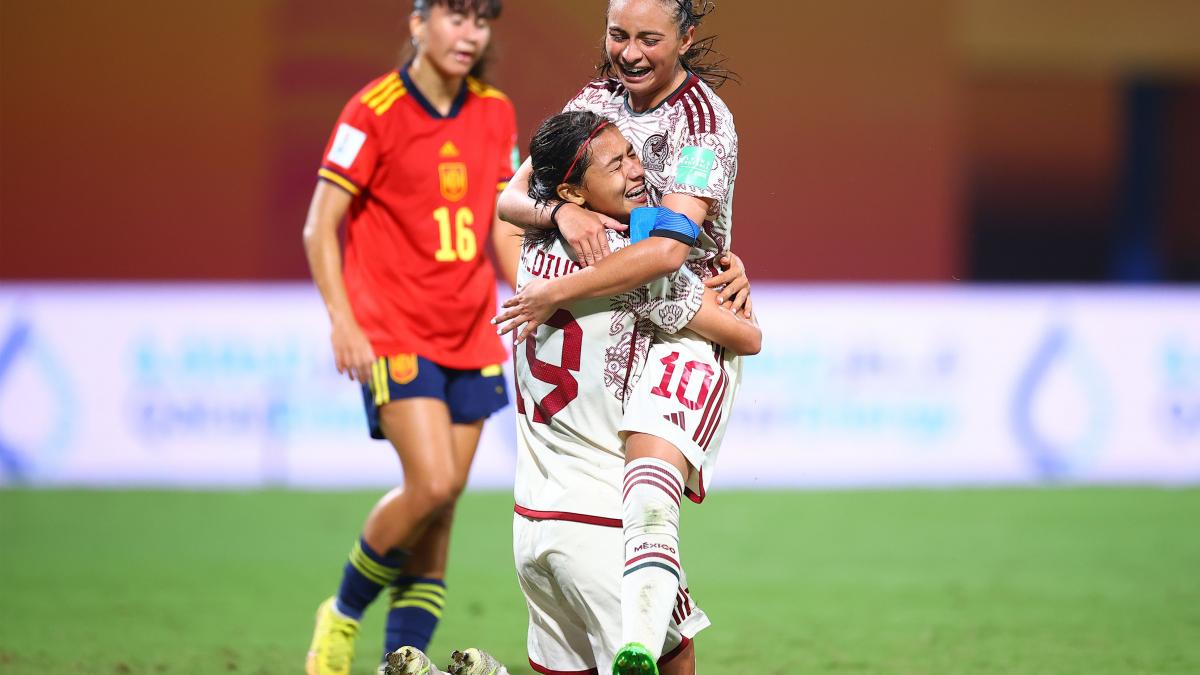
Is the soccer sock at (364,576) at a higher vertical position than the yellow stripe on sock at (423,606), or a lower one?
higher

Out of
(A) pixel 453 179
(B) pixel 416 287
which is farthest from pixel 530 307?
(A) pixel 453 179

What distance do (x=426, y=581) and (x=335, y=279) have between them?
104 centimetres

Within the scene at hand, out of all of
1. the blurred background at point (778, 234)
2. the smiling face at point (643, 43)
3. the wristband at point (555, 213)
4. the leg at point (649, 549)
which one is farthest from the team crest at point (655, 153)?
the blurred background at point (778, 234)

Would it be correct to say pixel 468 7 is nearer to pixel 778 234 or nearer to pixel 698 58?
pixel 698 58

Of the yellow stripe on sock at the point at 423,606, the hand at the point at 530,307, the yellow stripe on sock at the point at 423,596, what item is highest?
the hand at the point at 530,307

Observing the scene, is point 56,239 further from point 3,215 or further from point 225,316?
point 225,316

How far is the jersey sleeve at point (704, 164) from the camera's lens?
344cm

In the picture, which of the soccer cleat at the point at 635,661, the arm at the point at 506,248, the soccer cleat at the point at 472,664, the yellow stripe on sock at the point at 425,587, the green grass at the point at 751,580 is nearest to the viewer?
the soccer cleat at the point at 635,661

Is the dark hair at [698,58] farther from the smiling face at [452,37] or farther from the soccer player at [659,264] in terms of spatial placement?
the smiling face at [452,37]

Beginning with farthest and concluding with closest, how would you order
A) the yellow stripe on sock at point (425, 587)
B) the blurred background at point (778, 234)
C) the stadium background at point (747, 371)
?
the blurred background at point (778, 234), the stadium background at point (747, 371), the yellow stripe on sock at point (425, 587)

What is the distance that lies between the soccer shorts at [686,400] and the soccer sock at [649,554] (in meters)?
0.11

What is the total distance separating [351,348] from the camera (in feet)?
15.0

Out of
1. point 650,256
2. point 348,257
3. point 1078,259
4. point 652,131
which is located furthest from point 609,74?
point 1078,259

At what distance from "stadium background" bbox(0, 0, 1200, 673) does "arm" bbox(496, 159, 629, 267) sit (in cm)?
198
